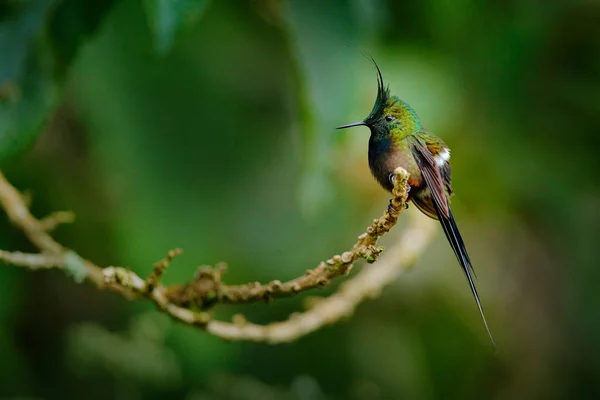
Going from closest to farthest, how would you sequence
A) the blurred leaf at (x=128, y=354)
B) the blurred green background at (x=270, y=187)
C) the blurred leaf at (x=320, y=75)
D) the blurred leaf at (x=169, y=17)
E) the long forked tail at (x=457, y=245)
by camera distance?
the long forked tail at (x=457, y=245) → the blurred leaf at (x=169, y=17) → the blurred leaf at (x=320, y=75) → the blurred green background at (x=270, y=187) → the blurred leaf at (x=128, y=354)

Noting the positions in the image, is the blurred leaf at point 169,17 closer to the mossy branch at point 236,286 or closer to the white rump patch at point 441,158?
the mossy branch at point 236,286

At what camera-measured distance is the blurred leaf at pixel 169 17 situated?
99 cm

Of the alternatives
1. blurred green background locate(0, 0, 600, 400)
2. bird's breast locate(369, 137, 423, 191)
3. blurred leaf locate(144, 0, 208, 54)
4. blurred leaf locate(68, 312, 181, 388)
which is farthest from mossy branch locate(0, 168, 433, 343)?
blurred leaf locate(68, 312, 181, 388)

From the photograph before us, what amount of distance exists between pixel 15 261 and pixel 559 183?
170 cm

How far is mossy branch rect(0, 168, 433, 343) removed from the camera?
631 mm

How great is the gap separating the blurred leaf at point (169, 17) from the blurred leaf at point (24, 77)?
0.83 ft

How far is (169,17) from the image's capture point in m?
1.02

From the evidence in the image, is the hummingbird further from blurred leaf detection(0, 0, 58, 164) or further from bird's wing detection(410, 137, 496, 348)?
blurred leaf detection(0, 0, 58, 164)

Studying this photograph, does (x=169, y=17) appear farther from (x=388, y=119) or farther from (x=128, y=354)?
(x=128, y=354)

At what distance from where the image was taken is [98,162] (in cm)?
187

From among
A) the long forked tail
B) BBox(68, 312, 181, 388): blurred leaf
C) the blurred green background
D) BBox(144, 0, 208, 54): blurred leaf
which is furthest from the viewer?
BBox(68, 312, 181, 388): blurred leaf

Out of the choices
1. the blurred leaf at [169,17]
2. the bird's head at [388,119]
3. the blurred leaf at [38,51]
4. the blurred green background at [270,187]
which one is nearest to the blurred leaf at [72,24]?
the blurred leaf at [38,51]

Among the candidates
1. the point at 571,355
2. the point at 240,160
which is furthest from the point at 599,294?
the point at 240,160

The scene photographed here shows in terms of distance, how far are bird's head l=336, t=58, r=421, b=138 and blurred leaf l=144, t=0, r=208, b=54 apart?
1.09 feet
